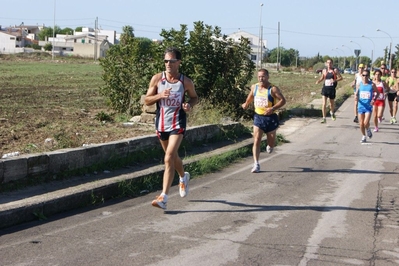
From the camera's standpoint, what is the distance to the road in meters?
6.29

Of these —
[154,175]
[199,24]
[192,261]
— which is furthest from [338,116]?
[192,261]

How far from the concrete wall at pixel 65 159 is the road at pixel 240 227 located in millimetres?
1099

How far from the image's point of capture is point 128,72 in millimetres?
17578

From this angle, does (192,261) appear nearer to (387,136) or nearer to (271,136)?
(271,136)

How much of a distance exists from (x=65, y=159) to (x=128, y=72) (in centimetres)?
840

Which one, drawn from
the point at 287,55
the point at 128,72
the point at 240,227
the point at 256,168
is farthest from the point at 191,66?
the point at 287,55

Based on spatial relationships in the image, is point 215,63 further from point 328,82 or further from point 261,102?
point 261,102

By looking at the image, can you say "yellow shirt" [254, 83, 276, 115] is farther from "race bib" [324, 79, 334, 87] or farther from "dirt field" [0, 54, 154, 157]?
"race bib" [324, 79, 334, 87]

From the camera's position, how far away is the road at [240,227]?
629 cm

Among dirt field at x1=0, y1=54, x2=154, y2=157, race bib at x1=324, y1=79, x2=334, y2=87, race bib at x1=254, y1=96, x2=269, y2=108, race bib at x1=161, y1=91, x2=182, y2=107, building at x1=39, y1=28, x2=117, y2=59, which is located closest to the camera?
race bib at x1=161, y1=91, x2=182, y2=107

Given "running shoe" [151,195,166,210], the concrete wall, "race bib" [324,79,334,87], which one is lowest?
"running shoe" [151,195,166,210]

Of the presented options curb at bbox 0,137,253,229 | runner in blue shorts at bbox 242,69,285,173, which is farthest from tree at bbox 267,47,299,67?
curb at bbox 0,137,253,229

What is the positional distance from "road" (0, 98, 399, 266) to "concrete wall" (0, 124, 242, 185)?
1099 millimetres

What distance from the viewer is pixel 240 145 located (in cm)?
1396
